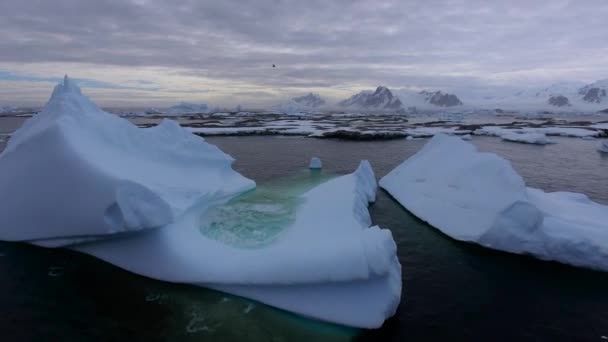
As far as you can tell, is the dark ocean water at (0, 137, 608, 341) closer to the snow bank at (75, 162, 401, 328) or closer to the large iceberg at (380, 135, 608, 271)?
the snow bank at (75, 162, 401, 328)

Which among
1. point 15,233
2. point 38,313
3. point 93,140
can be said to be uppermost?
point 93,140

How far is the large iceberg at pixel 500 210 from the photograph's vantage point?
13297 mm

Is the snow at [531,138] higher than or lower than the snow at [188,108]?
lower

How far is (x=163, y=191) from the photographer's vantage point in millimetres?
14812

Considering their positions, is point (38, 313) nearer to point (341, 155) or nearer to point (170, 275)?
point (170, 275)

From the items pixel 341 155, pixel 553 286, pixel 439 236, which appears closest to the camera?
pixel 553 286

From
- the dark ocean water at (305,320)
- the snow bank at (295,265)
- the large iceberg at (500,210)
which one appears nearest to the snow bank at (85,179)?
the snow bank at (295,265)

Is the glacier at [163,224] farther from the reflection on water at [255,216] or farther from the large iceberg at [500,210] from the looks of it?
the large iceberg at [500,210]

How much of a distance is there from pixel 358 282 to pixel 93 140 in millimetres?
12515

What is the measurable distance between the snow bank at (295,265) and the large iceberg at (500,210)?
567 cm

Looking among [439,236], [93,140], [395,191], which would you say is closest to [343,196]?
[439,236]

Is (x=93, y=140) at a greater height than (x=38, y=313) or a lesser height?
greater

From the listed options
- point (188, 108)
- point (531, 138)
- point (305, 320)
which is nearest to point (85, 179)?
point (305, 320)

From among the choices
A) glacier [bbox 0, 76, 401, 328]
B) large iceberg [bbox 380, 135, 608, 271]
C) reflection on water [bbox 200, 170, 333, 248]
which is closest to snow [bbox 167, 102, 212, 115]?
reflection on water [bbox 200, 170, 333, 248]
